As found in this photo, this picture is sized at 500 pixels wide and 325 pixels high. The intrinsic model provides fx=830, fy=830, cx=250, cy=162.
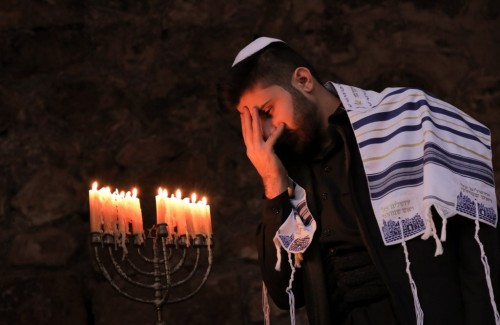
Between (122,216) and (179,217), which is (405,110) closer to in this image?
(179,217)

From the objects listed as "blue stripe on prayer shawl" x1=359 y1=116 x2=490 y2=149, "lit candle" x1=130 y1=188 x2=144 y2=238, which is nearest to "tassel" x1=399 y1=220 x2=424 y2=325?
"blue stripe on prayer shawl" x1=359 y1=116 x2=490 y2=149

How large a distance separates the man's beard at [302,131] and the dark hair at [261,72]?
0.07m

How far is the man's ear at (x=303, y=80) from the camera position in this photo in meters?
2.66

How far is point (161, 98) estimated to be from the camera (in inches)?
141

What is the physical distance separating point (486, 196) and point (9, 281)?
6.01 feet

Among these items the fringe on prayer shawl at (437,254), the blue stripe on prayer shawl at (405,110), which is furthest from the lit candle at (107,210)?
the fringe on prayer shawl at (437,254)

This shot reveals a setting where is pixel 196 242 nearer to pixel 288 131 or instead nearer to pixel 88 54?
pixel 288 131

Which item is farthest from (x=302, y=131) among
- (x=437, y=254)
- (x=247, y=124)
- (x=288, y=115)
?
(x=437, y=254)

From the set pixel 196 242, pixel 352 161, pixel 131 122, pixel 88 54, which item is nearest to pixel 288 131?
pixel 352 161

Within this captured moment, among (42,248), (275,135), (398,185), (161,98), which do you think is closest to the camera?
(398,185)

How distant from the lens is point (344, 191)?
2.50m

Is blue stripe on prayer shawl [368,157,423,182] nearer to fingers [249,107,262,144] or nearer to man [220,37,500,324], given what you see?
man [220,37,500,324]

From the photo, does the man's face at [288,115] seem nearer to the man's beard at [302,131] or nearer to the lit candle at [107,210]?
the man's beard at [302,131]

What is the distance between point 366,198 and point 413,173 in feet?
0.50
